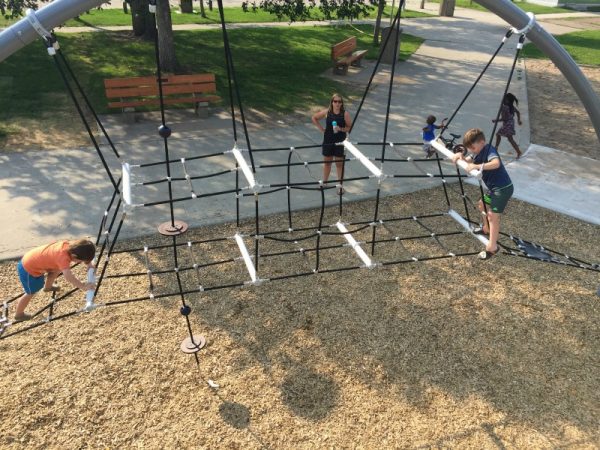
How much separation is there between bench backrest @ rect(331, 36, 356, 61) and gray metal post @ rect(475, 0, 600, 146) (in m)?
9.83

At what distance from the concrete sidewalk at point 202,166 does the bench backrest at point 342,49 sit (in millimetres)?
822

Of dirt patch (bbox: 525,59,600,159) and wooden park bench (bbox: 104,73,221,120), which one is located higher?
wooden park bench (bbox: 104,73,221,120)

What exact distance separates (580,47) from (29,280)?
24132 mm

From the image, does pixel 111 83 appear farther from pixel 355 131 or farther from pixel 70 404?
pixel 70 404

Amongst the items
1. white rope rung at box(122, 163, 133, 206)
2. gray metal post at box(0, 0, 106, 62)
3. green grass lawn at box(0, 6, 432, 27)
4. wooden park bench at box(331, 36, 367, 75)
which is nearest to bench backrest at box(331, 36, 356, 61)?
wooden park bench at box(331, 36, 367, 75)

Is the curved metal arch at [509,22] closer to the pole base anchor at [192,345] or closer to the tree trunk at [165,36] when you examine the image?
the pole base anchor at [192,345]

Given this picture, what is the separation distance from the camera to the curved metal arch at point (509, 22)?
144 inches

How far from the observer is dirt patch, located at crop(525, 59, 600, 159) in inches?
422

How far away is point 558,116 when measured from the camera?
493 inches

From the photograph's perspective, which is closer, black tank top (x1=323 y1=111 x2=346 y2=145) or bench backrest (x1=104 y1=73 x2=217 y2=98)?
black tank top (x1=323 y1=111 x2=346 y2=145)

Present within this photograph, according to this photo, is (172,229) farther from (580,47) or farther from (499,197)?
(580,47)

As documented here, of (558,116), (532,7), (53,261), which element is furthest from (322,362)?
(532,7)

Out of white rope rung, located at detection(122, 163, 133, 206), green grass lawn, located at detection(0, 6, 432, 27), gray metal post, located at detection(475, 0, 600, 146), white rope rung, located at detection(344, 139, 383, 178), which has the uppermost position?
gray metal post, located at detection(475, 0, 600, 146)

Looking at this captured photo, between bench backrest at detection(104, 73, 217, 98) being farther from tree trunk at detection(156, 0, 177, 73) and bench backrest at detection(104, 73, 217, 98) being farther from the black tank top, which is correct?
the black tank top
